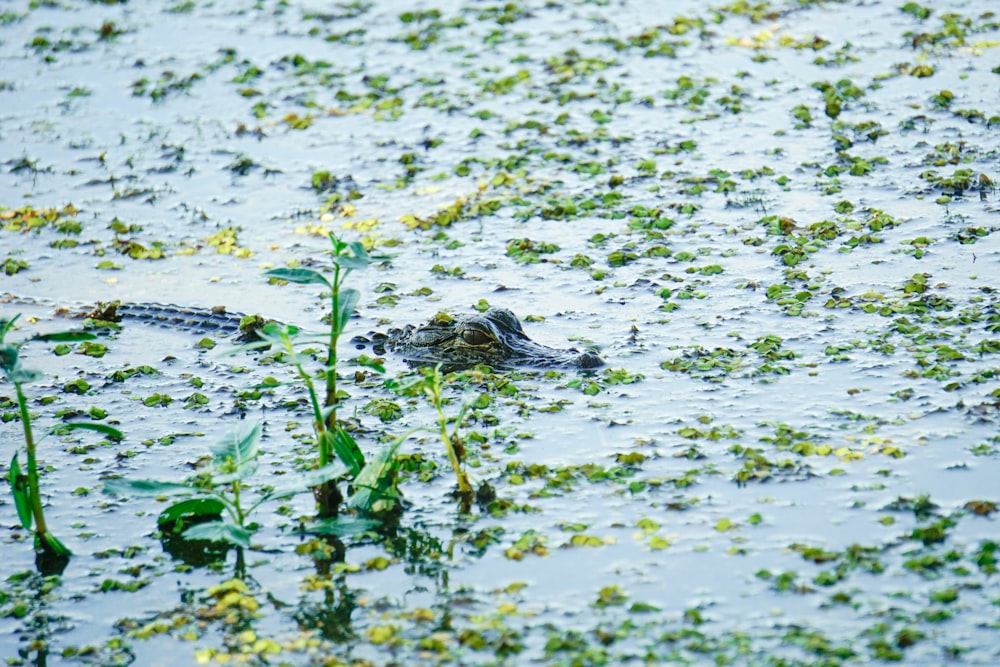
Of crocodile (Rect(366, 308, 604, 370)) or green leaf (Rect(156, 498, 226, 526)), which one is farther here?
crocodile (Rect(366, 308, 604, 370))

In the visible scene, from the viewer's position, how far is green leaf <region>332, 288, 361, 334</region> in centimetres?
457

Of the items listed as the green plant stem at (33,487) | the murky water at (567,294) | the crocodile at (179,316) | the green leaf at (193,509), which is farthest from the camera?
the crocodile at (179,316)

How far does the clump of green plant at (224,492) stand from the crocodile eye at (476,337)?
1583 millimetres

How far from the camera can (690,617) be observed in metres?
4.03

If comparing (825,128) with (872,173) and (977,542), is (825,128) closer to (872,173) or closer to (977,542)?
(872,173)

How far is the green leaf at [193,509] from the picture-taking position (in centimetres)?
480

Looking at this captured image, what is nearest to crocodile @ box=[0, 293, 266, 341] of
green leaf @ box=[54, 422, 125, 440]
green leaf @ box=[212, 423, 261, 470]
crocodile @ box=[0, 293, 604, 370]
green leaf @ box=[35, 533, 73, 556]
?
crocodile @ box=[0, 293, 604, 370]

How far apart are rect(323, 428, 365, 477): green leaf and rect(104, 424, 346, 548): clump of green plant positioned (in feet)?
0.13

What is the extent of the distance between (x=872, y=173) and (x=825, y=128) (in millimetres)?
964

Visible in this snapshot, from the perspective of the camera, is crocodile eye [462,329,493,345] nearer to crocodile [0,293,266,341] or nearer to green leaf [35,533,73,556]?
crocodile [0,293,266,341]

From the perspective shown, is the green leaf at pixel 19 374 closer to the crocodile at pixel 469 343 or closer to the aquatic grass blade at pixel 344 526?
the aquatic grass blade at pixel 344 526

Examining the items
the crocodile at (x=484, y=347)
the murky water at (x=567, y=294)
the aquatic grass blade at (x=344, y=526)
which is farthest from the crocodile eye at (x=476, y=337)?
the aquatic grass blade at (x=344, y=526)

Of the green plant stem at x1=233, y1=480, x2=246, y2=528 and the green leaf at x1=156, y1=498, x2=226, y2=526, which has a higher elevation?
the green plant stem at x1=233, y1=480, x2=246, y2=528

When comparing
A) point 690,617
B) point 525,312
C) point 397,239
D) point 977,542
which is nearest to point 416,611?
point 690,617
